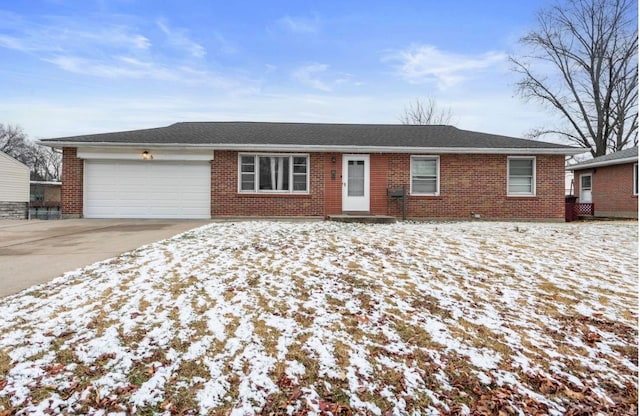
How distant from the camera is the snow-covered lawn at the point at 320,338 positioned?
6.96ft

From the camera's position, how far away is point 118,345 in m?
2.57

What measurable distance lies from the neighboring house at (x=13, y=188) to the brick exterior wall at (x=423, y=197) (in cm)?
1966

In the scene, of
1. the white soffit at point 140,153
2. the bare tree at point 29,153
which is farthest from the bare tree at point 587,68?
the bare tree at point 29,153

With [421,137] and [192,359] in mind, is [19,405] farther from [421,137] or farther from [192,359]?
[421,137]

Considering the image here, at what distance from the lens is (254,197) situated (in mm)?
11453

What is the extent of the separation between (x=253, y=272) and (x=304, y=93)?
1964 centimetres

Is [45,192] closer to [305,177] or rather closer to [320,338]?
[305,177]

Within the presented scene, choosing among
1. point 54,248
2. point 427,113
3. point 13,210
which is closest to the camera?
point 54,248

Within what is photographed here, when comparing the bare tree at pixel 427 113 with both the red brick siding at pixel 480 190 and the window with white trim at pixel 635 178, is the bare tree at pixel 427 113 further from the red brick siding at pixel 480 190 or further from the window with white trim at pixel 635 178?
Result: the red brick siding at pixel 480 190

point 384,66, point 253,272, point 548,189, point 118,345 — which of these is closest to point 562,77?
point 384,66

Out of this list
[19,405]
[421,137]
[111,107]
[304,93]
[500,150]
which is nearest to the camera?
[19,405]

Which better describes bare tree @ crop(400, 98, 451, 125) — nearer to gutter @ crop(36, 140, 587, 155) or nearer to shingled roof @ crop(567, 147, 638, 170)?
shingled roof @ crop(567, 147, 638, 170)

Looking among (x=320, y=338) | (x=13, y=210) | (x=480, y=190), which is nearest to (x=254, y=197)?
(x=480, y=190)

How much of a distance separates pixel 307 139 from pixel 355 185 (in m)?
2.32
